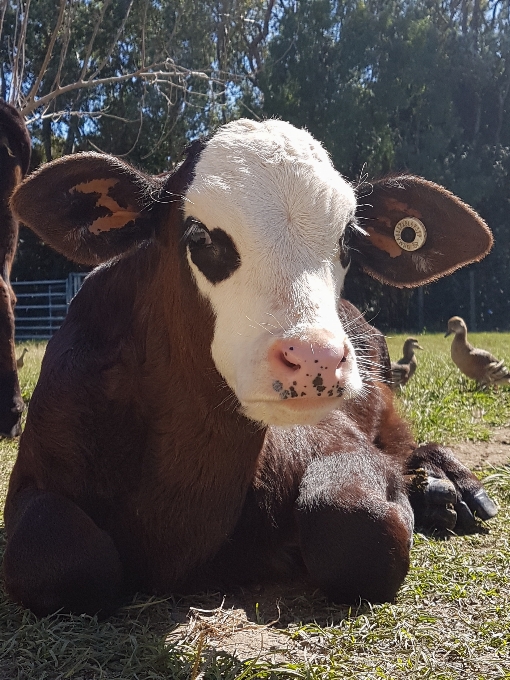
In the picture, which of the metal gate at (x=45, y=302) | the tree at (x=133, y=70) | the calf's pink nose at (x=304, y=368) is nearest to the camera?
the calf's pink nose at (x=304, y=368)

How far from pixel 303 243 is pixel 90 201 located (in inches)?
38.7

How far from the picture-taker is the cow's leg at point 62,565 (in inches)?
104

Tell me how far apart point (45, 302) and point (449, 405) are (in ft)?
61.4

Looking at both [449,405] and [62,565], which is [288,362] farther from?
[449,405]

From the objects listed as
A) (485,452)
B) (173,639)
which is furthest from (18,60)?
(173,639)

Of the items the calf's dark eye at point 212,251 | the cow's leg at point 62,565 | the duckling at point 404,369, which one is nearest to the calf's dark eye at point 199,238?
the calf's dark eye at point 212,251

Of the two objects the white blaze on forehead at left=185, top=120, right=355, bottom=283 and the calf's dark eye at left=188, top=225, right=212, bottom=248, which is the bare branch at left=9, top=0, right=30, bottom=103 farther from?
the calf's dark eye at left=188, top=225, right=212, bottom=248

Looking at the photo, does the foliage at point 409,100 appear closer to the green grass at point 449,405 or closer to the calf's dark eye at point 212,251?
the green grass at point 449,405

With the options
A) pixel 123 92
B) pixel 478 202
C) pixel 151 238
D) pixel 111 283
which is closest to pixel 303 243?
pixel 151 238

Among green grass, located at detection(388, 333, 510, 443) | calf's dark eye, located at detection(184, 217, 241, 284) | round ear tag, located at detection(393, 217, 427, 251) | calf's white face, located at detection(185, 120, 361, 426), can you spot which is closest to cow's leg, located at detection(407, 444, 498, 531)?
green grass, located at detection(388, 333, 510, 443)

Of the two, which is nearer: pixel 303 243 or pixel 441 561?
pixel 303 243

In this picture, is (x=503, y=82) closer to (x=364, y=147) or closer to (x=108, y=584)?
(x=364, y=147)

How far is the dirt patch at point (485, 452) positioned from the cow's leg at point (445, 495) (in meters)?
0.96

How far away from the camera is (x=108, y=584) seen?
2.68 metres
